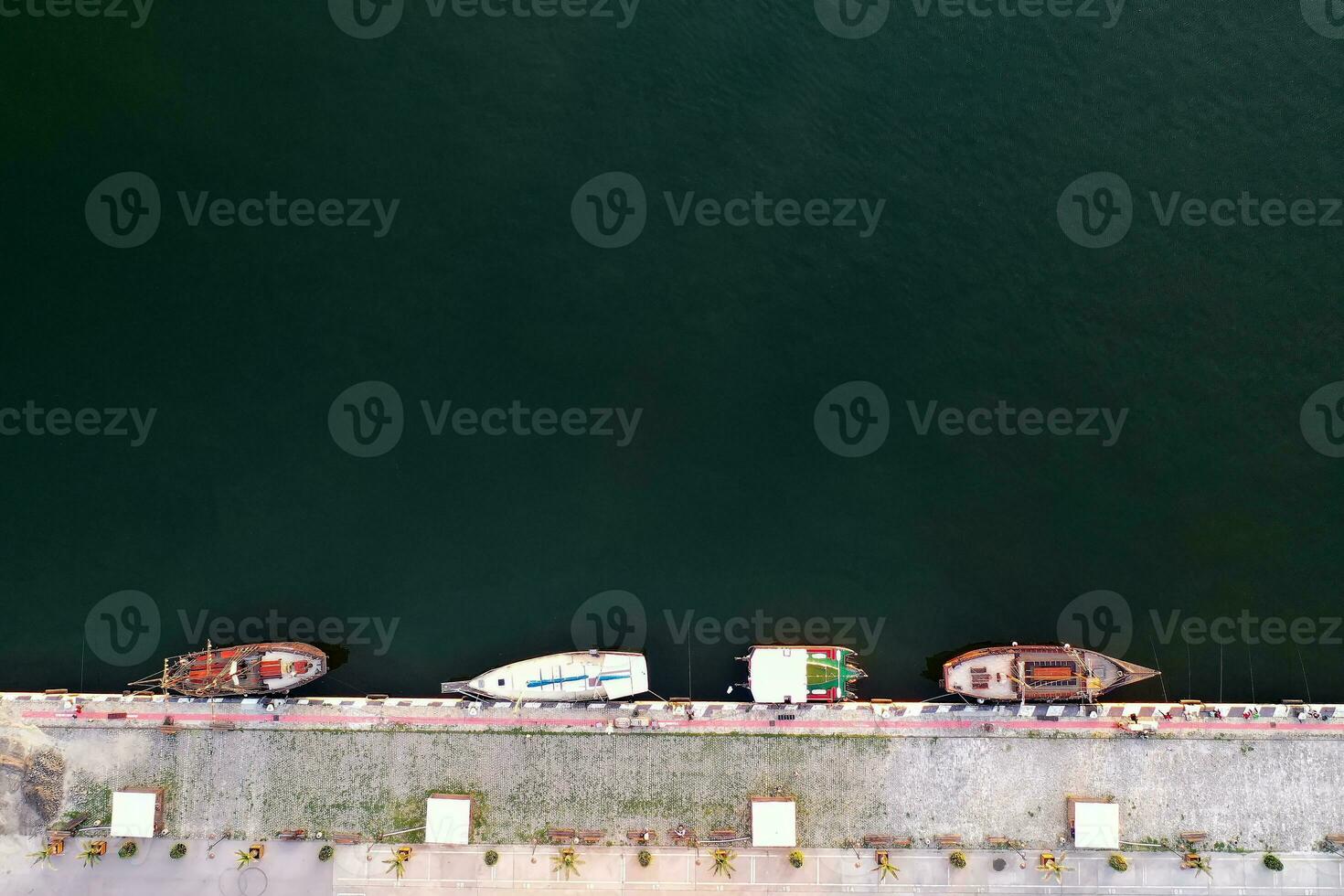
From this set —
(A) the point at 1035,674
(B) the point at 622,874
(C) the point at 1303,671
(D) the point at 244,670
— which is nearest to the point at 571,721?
(B) the point at 622,874

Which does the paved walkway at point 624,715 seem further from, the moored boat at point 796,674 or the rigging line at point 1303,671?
the rigging line at point 1303,671

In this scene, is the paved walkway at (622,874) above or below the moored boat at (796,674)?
below

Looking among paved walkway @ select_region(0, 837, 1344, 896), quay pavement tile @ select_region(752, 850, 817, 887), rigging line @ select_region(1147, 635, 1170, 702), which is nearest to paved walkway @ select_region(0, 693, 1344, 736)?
rigging line @ select_region(1147, 635, 1170, 702)

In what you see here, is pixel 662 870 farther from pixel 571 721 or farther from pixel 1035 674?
pixel 1035 674

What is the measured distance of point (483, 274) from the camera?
104 feet

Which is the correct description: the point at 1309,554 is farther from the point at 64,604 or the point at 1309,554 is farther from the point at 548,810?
the point at 64,604

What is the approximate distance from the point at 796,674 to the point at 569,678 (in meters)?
9.10

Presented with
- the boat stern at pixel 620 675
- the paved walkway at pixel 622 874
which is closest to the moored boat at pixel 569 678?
the boat stern at pixel 620 675

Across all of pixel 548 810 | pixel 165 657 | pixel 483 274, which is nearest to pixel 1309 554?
pixel 548 810

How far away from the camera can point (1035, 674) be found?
29.8 meters

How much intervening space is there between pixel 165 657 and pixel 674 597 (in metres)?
21.0

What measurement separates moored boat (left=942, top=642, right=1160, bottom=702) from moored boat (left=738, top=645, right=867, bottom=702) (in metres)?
4.52

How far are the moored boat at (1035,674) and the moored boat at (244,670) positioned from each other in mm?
26019

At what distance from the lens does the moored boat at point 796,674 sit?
97.5ft
